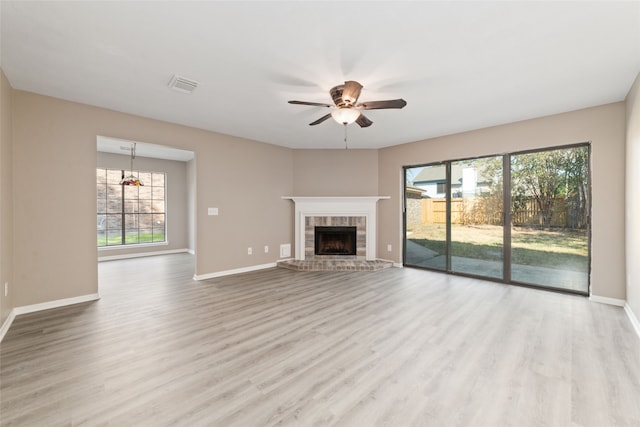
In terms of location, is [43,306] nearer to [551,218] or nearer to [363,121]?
[363,121]

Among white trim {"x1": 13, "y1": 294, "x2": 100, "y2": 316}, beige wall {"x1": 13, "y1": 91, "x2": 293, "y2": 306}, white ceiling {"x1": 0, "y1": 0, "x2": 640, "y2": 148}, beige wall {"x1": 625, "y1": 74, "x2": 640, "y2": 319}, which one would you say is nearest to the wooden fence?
beige wall {"x1": 625, "y1": 74, "x2": 640, "y2": 319}

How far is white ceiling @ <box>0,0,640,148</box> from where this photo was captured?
1.86 meters

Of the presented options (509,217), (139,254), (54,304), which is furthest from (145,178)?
(509,217)

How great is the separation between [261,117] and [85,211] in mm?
2650

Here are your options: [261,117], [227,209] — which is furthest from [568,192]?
[227,209]

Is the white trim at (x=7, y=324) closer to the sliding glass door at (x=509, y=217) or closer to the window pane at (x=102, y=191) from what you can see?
the window pane at (x=102, y=191)

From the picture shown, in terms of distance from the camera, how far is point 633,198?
2949 mm

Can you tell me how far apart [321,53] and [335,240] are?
14.1 ft

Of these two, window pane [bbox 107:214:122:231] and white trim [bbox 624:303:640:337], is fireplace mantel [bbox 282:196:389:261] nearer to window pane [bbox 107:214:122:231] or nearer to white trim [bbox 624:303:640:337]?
white trim [bbox 624:303:640:337]

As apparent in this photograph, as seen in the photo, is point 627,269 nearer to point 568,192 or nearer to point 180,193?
point 568,192

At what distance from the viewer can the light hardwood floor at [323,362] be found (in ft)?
5.25

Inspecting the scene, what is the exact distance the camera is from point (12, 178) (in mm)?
3016

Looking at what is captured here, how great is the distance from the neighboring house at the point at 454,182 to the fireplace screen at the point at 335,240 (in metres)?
1.77

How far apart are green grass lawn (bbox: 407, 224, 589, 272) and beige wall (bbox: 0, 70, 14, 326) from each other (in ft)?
19.5
